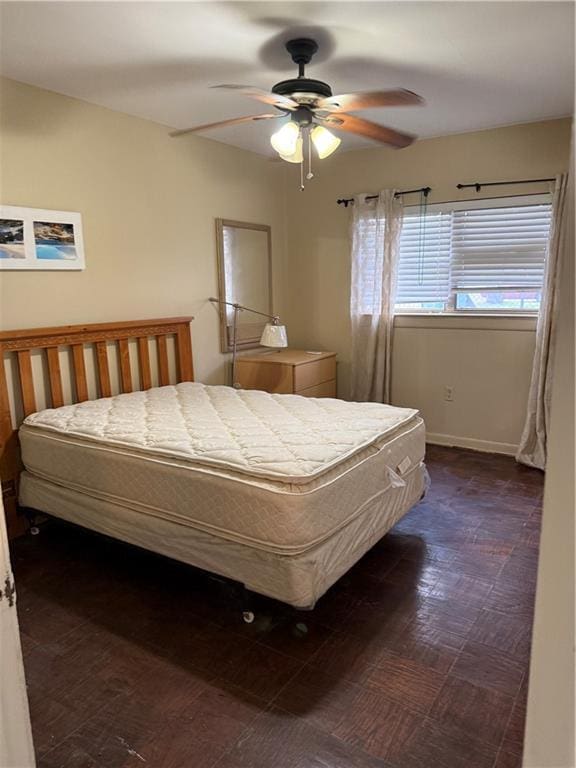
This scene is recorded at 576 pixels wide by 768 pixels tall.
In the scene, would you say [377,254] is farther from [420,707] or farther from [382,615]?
[420,707]

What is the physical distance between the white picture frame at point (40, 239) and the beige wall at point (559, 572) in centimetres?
291

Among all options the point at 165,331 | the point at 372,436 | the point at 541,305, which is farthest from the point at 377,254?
the point at 372,436

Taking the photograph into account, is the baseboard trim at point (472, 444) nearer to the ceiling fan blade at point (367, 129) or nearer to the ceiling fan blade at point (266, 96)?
the ceiling fan blade at point (367, 129)

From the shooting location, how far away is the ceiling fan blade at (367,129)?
8.12 ft

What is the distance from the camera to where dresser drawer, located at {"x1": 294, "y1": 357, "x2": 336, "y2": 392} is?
414cm

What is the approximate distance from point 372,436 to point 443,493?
1287 mm

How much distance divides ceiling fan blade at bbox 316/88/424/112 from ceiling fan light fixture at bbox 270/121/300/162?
0.15m

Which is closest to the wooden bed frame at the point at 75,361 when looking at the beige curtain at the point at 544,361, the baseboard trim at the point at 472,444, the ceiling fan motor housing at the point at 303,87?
the ceiling fan motor housing at the point at 303,87

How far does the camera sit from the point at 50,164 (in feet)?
9.79

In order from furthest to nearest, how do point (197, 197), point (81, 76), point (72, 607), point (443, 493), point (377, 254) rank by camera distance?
point (377, 254), point (197, 197), point (443, 493), point (81, 76), point (72, 607)

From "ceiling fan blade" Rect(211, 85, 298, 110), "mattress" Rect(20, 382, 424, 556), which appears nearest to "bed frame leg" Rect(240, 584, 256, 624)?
"mattress" Rect(20, 382, 424, 556)

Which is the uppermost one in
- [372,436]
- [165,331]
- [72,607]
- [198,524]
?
[165,331]

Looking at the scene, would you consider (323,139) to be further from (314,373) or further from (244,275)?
(314,373)

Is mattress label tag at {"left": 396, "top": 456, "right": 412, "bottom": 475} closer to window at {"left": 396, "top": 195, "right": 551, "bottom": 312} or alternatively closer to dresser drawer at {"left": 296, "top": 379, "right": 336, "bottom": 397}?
dresser drawer at {"left": 296, "top": 379, "right": 336, "bottom": 397}
